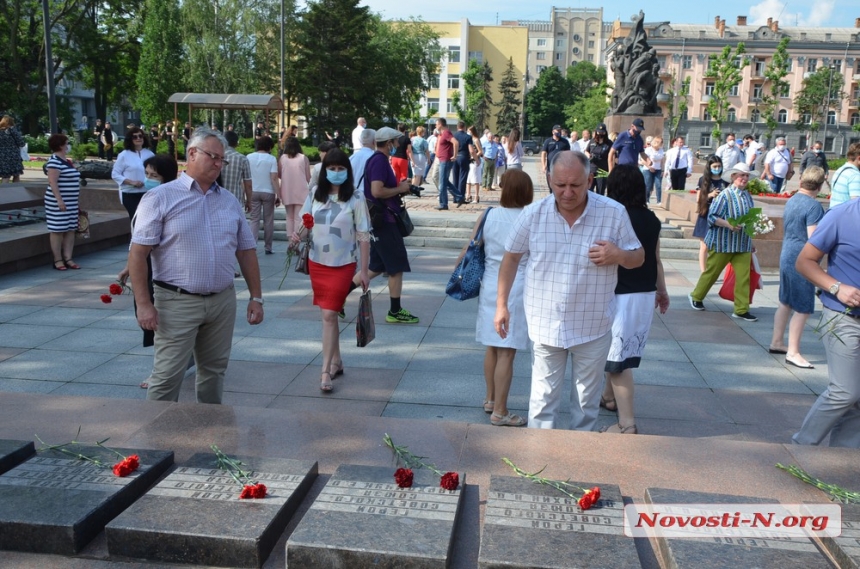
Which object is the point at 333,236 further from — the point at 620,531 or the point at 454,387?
the point at 620,531

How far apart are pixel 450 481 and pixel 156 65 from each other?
4795 cm

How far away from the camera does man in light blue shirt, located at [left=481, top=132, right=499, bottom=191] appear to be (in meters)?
20.5

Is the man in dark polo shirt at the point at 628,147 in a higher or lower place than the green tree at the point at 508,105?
lower

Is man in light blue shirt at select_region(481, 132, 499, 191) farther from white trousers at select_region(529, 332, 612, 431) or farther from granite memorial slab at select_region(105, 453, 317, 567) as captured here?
granite memorial slab at select_region(105, 453, 317, 567)

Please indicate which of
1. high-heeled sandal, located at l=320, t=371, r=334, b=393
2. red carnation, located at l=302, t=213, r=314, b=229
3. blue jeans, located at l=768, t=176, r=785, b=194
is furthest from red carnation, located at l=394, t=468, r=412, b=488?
blue jeans, located at l=768, t=176, r=785, b=194

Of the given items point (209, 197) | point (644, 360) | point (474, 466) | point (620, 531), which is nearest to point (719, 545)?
point (620, 531)

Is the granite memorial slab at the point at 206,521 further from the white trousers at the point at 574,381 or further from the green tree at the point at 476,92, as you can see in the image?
the green tree at the point at 476,92

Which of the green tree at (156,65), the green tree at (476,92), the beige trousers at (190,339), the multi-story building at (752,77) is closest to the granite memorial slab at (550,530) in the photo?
the beige trousers at (190,339)

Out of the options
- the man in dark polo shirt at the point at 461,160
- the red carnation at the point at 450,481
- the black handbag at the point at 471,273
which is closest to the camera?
the red carnation at the point at 450,481

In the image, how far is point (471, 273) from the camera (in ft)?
17.5

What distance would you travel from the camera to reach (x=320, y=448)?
3773 mm

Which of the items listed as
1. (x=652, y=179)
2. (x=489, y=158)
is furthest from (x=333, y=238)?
(x=489, y=158)

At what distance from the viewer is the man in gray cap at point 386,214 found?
7648 mm

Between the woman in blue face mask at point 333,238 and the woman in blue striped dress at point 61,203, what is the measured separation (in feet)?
18.5
